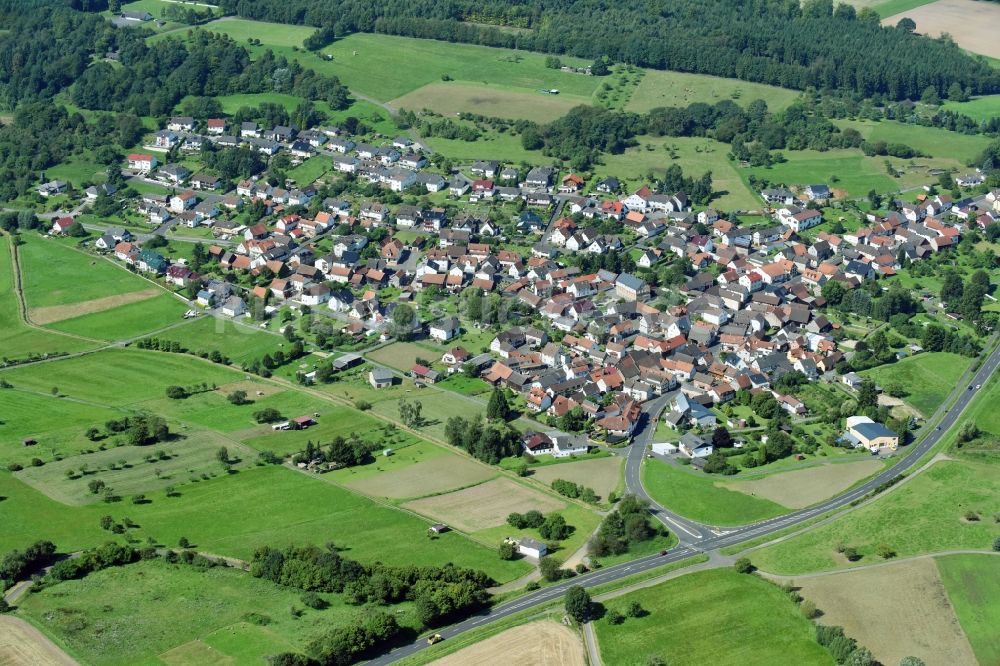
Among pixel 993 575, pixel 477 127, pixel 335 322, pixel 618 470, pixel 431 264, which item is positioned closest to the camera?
pixel 993 575

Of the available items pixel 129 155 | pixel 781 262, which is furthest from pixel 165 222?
pixel 781 262

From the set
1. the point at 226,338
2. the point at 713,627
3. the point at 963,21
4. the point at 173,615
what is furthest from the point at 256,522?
the point at 963,21

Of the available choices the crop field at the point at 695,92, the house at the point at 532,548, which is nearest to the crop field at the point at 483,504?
the house at the point at 532,548

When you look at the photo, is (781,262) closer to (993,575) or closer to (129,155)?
(993,575)

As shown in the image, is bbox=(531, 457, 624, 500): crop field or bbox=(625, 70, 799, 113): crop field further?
bbox=(625, 70, 799, 113): crop field

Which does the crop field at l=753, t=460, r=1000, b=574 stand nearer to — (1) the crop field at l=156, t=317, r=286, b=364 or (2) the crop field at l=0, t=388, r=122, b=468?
(1) the crop field at l=156, t=317, r=286, b=364

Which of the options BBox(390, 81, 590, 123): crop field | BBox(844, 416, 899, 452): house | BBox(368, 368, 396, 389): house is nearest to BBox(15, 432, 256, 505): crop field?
BBox(368, 368, 396, 389): house

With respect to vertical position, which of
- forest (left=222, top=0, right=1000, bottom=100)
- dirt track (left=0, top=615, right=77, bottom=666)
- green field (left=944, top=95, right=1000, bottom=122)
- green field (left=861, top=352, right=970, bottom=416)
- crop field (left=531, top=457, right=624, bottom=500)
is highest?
forest (left=222, top=0, right=1000, bottom=100)
